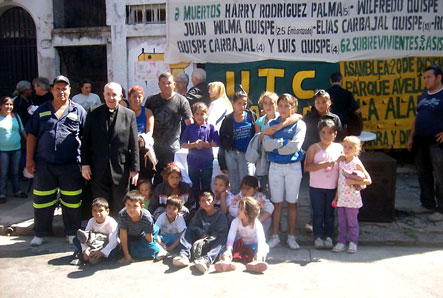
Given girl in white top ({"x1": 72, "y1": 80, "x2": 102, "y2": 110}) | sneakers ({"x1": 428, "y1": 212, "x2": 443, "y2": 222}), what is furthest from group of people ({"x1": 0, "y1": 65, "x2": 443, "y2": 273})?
girl in white top ({"x1": 72, "y1": 80, "x2": 102, "y2": 110})

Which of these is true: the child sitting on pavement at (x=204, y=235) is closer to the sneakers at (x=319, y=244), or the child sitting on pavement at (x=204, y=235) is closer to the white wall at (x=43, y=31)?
the sneakers at (x=319, y=244)

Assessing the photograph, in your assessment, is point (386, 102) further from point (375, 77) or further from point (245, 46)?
point (245, 46)

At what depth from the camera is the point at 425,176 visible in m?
6.20

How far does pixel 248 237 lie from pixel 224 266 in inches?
20.7

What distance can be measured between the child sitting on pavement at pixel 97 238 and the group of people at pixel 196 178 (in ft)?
0.04

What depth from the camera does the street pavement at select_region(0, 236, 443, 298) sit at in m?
Answer: 4.21

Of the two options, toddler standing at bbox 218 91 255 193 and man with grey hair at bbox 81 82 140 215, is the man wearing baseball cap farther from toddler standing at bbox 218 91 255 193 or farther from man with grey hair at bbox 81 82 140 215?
toddler standing at bbox 218 91 255 193

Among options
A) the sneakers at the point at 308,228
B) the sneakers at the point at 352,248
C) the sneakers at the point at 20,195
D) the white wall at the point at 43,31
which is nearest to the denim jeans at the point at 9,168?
the sneakers at the point at 20,195

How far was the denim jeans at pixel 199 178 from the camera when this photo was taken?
6.01m

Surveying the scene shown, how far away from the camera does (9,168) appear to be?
24.3 ft

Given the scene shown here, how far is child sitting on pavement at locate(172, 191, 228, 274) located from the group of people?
1 centimetres

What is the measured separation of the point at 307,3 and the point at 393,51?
1.64m

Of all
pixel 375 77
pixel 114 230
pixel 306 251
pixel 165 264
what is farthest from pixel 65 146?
pixel 375 77

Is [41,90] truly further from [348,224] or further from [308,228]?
[348,224]
